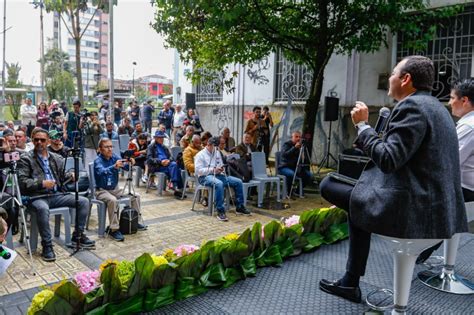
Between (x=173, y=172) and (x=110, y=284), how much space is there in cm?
581

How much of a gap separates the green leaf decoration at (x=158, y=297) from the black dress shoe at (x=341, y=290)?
3.92ft

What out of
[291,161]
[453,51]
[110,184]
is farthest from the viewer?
[453,51]

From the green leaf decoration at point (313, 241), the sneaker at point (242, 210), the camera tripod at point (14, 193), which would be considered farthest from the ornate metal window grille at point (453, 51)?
the camera tripod at point (14, 193)

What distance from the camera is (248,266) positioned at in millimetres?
3641

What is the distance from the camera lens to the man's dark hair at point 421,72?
243 cm

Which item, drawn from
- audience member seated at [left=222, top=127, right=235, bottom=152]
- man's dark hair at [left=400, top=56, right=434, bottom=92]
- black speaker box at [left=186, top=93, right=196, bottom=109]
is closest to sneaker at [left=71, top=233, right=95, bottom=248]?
audience member seated at [left=222, top=127, right=235, bottom=152]

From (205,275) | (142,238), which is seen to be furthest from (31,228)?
(205,275)

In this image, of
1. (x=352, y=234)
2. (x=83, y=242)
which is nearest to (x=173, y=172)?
(x=83, y=242)

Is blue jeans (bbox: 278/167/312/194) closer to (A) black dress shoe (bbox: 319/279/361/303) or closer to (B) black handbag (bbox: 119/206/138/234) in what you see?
(B) black handbag (bbox: 119/206/138/234)

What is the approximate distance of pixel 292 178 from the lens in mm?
8547

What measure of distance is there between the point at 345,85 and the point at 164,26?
17.6 feet

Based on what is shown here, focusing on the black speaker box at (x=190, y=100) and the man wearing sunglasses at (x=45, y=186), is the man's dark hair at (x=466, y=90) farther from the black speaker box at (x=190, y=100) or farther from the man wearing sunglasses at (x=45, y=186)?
the black speaker box at (x=190, y=100)

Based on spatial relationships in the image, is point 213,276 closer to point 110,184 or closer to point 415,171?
point 415,171

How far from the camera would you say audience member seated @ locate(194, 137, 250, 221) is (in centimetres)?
718
